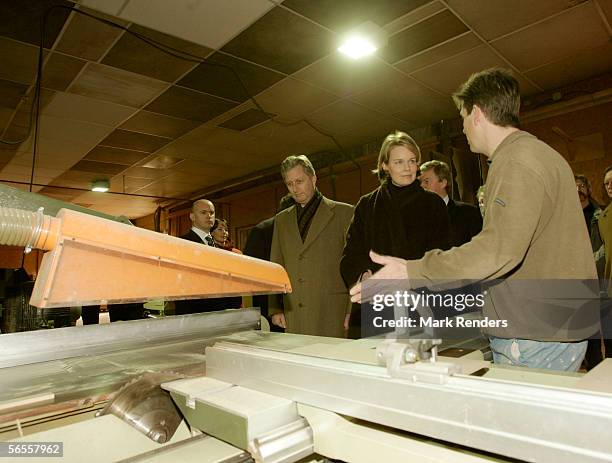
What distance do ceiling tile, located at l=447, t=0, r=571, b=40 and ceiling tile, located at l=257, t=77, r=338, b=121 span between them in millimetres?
1670

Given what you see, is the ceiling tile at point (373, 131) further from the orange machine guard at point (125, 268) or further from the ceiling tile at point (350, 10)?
the orange machine guard at point (125, 268)

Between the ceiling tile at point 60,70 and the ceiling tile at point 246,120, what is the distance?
1833 millimetres

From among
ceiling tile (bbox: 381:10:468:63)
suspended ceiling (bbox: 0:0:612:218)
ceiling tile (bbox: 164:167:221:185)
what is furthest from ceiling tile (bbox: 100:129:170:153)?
ceiling tile (bbox: 381:10:468:63)

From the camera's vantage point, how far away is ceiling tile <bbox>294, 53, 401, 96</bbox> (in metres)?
3.71

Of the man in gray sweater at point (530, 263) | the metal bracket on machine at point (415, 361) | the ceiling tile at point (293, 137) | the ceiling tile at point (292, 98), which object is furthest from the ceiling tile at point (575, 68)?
the metal bracket on machine at point (415, 361)

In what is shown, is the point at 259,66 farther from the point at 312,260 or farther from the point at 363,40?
the point at 312,260

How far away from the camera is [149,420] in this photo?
808 mm

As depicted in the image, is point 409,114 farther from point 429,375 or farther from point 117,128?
point 429,375

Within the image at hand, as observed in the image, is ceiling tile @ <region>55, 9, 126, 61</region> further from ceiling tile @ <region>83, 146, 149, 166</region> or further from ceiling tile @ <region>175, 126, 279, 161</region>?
ceiling tile @ <region>83, 146, 149, 166</region>

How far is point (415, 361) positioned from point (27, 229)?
28.9 inches

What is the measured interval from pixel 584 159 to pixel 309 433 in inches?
191

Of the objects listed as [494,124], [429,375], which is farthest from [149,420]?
[494,124]

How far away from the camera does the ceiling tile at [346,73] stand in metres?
3.71

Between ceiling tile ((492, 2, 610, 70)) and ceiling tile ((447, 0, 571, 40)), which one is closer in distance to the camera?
ceiling tile ((447, 0, 571, 40))
